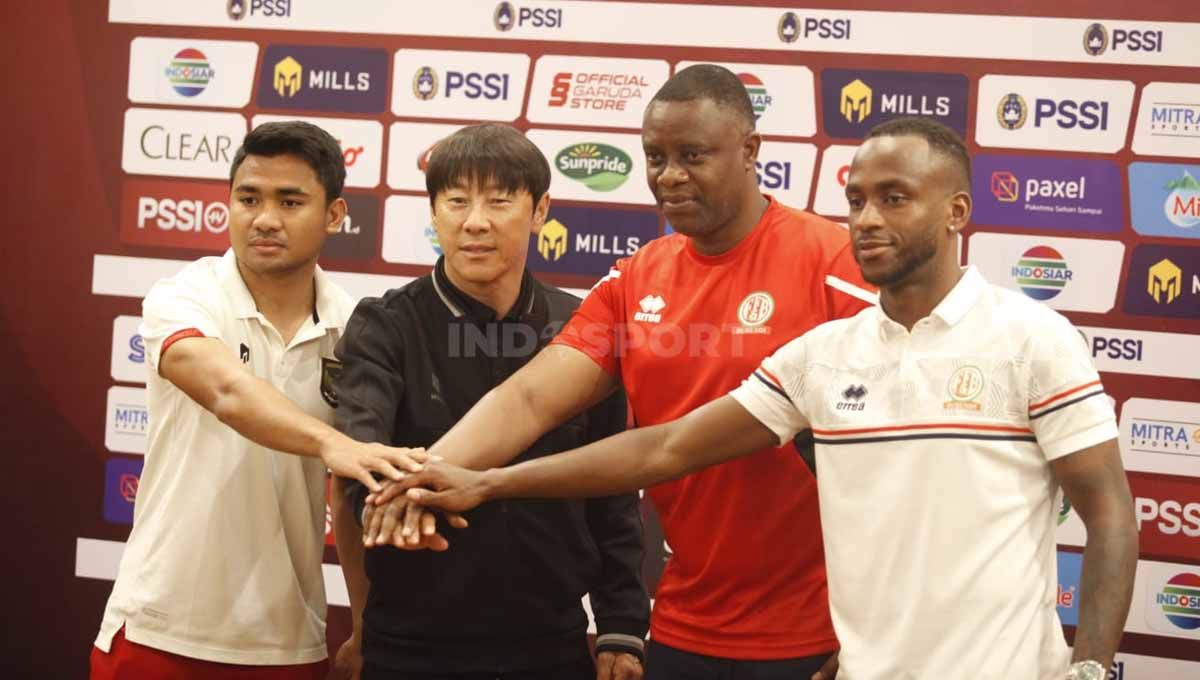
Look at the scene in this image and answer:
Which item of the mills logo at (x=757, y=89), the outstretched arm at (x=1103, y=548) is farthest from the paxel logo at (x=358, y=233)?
the outstretched arm at (x=1103, y=548)

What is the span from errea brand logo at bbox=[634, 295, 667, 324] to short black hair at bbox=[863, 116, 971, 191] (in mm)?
511

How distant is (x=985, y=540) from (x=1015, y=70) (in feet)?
6.74

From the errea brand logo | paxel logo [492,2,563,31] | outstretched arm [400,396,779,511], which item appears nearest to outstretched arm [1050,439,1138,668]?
outstretched arm [400,396,779,511]

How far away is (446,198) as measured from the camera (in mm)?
2428

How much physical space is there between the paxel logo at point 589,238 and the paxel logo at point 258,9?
1031 mm

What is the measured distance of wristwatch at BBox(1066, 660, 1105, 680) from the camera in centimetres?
176

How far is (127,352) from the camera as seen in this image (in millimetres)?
3912

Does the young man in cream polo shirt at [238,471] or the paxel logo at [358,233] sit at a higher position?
the paxel logo at [358,233]

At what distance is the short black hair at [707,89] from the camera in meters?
2.29

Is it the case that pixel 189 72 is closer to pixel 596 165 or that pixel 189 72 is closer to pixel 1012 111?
pixel 596 165

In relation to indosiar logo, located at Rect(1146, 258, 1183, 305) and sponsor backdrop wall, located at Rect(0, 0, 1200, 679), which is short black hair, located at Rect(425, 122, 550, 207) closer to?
sponsor backdrop wall, located at Rect(0, 0, 1200, 679)

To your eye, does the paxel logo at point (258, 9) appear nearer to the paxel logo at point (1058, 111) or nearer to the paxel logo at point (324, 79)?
the paxel logo at point (324, 79)

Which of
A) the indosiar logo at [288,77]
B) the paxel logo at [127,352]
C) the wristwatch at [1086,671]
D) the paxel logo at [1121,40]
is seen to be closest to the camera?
the wristwatch at [1086,671]

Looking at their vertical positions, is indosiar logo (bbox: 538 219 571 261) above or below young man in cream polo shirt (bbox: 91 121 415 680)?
above
